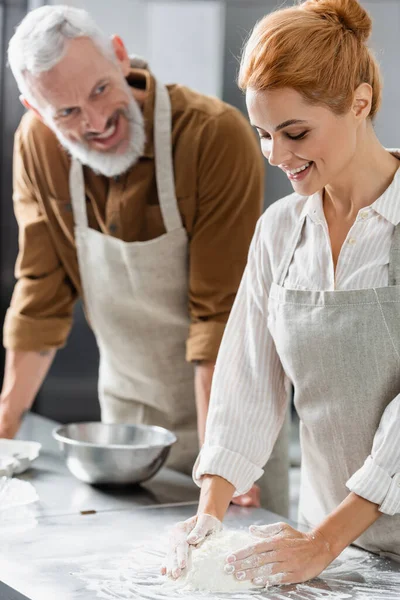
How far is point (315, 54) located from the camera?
1.40 metres

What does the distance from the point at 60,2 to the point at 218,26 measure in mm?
701

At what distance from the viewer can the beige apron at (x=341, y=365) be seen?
4.79 feet

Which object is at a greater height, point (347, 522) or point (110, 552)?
point (347, 522)

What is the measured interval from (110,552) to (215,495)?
0.68 ft

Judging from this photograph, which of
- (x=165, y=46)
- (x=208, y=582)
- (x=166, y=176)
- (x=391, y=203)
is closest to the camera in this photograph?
(x=208, y=582)

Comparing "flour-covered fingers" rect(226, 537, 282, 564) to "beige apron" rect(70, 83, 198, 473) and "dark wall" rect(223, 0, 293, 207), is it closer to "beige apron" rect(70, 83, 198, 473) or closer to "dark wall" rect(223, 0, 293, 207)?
"beige apron" rect(70, 83, 198, 473)

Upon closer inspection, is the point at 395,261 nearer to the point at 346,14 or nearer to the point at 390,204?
the point at 390,204

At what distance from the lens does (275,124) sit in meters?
1.43

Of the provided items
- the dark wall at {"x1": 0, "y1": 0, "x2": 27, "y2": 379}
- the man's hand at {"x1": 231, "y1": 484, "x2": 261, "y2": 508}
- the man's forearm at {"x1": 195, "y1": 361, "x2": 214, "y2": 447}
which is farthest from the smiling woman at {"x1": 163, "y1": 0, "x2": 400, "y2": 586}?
the dark wall at {"x1": 0, "y1": 0, "x2": 27, "y2": 379}

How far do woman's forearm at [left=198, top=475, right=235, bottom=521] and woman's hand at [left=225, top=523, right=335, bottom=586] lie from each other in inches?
5.3

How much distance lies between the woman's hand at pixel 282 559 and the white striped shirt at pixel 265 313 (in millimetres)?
217

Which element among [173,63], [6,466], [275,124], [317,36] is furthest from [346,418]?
[173,63]

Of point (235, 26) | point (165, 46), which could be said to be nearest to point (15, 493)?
point (165, 46)

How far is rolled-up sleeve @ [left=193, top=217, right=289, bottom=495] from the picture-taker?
165 centimetres
